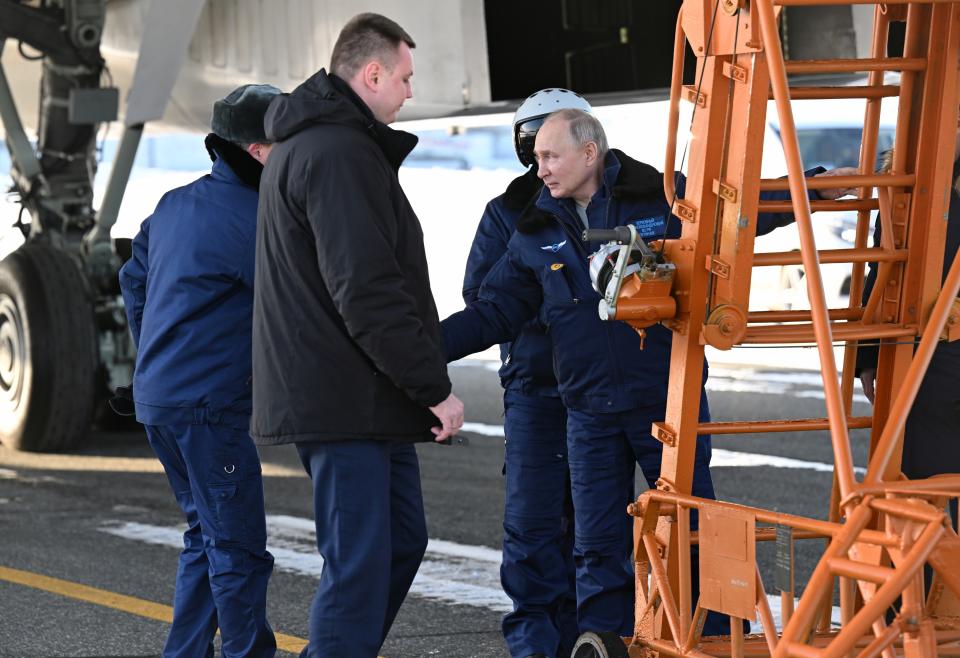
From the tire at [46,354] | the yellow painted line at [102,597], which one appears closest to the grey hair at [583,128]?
the yellow painted line at [102,597]

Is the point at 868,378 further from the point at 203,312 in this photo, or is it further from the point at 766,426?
the point at 203,312

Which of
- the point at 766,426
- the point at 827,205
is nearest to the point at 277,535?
the point at 766,426

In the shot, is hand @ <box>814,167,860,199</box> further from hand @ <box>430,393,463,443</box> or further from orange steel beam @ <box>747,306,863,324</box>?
hand @ <box>430,393,463,443</box>

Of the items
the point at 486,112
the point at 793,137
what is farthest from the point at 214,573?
the point at 486,112

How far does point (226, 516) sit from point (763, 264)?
1.66m

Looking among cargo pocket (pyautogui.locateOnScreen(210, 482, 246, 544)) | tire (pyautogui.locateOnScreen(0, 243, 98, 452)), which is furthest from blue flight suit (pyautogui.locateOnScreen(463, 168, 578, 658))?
tire (pyautogui.locateOnScreen(0, 243, 98, 452))

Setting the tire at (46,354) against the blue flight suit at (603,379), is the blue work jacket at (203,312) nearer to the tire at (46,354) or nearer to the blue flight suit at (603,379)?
the blue flight suit at (603,379)

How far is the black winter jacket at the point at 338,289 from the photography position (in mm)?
3895

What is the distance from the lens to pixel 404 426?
4.04 metres

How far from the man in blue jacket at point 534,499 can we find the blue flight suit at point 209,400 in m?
0.86

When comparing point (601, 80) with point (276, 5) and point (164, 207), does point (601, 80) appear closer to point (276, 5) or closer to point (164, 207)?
point (276, 5)

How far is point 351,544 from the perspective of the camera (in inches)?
157

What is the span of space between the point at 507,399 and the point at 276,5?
4812 mm

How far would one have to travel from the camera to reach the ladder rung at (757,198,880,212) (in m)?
4.00
